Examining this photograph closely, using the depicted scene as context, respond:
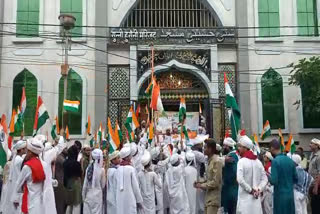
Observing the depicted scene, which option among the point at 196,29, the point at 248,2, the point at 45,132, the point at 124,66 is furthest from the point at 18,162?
the point at 248,2

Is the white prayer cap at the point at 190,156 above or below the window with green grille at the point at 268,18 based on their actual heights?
below

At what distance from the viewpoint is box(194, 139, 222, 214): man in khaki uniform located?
A: 6145 millimetres

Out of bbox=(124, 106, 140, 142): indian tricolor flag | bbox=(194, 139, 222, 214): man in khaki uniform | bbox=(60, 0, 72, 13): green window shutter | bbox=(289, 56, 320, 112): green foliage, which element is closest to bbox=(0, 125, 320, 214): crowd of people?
bbox=(194, 139, 222, 214): man in khaki uniform

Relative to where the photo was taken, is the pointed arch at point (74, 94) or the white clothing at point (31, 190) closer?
the white clothing at point (31, 190)

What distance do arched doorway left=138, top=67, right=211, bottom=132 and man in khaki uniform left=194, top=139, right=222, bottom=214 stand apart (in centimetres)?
→ 1145

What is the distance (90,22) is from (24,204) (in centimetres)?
1358

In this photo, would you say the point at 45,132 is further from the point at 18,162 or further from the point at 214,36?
the point at 18,162

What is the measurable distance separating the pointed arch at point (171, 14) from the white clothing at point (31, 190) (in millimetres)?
13739

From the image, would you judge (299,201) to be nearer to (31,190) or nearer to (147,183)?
(147,183)

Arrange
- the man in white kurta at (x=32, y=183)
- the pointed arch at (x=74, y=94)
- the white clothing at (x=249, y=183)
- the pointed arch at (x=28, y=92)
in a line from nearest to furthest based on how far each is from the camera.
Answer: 1. the man in white kurta at (x=32, y=183)
2. the white clothing at (x=249, y=183)
3. the pointed arch at (x=28, y=92)
4. the pointed arch at (x=74, y=94)

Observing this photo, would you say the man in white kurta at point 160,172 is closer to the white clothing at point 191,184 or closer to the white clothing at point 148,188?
the white clothing at point 148,188

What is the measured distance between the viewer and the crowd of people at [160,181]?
5.56m

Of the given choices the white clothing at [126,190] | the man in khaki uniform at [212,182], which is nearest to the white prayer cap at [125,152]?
the white clothing at [126,190]

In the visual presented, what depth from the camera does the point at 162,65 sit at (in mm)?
17969
